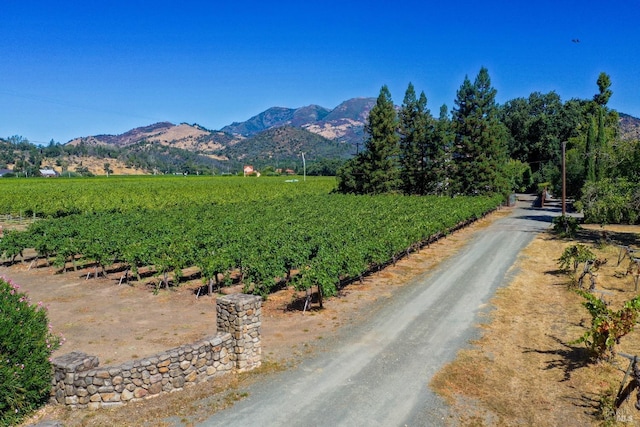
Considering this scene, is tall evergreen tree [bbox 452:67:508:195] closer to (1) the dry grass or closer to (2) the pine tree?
(2) the pine tree

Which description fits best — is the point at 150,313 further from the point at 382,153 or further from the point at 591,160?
the point at 382,153

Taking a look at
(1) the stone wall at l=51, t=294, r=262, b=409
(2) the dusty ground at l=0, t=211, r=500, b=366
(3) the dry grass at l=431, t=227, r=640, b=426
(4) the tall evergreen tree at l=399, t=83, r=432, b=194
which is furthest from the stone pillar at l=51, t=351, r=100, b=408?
(4) the tall evergreen tree at l=399, t=83, r=432, b=194

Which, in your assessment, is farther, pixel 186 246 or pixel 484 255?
pixel 484 255

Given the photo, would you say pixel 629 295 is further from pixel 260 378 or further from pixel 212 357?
pixel 212 357

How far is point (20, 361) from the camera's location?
30.3ft

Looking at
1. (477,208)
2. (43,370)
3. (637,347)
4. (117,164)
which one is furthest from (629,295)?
(117,164)

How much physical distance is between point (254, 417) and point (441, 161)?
59151 millimetres

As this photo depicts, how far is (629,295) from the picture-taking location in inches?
783

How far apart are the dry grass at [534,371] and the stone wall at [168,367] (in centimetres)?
545

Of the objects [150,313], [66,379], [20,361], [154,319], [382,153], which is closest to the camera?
Answer: [20,361]

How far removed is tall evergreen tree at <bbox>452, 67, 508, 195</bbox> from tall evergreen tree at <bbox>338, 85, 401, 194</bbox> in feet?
30.1

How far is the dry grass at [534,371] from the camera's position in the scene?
10.4 m

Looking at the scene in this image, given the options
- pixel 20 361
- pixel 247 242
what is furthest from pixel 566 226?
pixel 20 361

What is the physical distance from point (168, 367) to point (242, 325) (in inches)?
87.9
